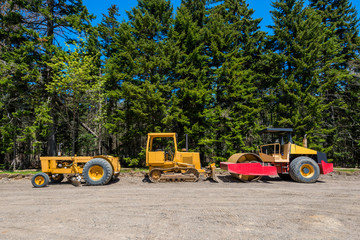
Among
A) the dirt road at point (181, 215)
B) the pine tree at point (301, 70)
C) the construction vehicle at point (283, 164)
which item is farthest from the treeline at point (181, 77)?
the dirt road at point (181, 215)

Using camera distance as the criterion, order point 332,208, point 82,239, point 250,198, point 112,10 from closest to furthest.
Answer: point 82,239, point 332,208, point 250,198, point 112,10

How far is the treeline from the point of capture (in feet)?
49.5

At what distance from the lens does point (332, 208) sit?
219 inches

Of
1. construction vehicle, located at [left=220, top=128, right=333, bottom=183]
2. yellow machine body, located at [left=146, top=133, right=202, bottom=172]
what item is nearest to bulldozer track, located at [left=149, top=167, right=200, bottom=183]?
yellow machine body, located at [left=146, top=133, right=202, bottom=172]

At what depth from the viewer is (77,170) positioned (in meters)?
9.43

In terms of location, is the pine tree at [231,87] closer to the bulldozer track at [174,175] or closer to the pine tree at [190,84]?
the pine tree at [190,84]

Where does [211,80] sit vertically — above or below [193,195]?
above

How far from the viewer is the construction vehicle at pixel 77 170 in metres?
8.97

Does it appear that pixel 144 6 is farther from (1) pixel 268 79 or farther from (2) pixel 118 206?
(2) pixel 118 206

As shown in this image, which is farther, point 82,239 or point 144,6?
point 144,6

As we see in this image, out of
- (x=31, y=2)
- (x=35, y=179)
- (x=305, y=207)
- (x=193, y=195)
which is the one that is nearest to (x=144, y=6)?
(x=31, y=2)

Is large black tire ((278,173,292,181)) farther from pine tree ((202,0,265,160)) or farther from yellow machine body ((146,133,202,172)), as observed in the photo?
pine tree ((202,0,265,160))

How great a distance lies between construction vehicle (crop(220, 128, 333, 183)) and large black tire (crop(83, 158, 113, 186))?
209 inches

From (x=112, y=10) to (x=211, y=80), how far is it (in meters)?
17.9
